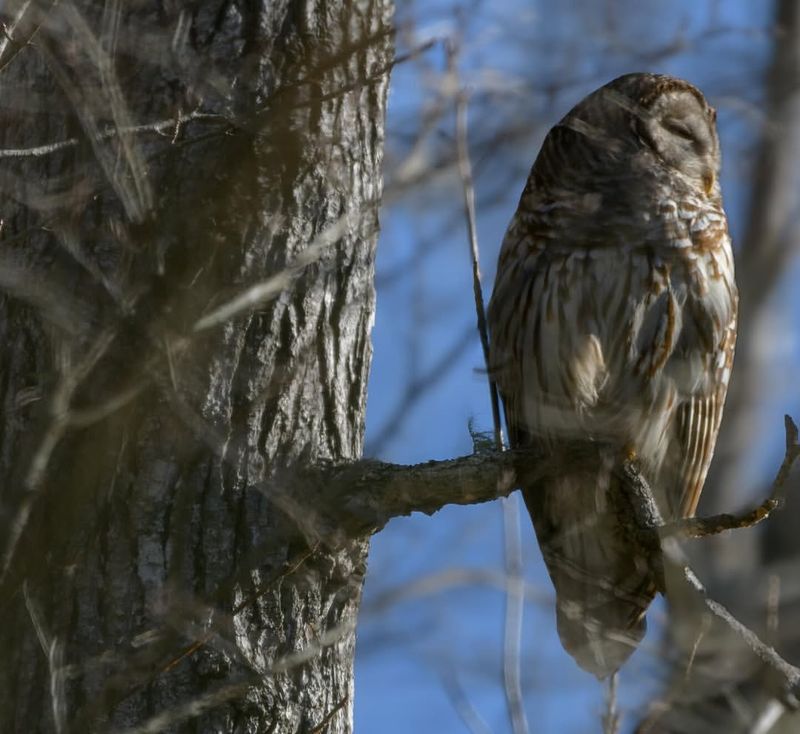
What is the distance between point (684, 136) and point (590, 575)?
1499mm

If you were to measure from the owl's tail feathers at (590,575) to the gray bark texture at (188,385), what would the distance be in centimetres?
121

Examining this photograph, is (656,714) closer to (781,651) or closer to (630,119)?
(630,119)

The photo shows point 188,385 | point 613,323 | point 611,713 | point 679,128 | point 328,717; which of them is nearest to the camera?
point 328,717

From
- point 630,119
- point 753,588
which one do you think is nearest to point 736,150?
point 753,588

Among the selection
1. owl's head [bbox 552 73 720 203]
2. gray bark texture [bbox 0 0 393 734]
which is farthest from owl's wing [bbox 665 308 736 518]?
gray bark texture [bbox 0 0 393 734]

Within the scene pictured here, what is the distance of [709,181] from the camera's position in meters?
4.31

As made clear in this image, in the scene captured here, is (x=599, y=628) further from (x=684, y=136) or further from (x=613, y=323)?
(x=684, y=136)

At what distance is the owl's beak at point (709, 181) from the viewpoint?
4254mm

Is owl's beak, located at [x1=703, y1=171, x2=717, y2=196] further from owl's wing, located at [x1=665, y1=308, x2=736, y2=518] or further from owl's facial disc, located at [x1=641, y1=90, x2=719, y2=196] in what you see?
owl's wing, located at [x1=665, y1=308, x2=736, y2=518]

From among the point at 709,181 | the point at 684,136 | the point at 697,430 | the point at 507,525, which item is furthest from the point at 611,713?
the point at 684,136

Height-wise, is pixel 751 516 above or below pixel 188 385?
below

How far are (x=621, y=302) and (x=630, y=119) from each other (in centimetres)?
72

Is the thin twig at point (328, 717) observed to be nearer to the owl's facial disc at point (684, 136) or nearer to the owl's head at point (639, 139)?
the owl's head at point (639, 139)

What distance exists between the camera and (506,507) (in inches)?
140
